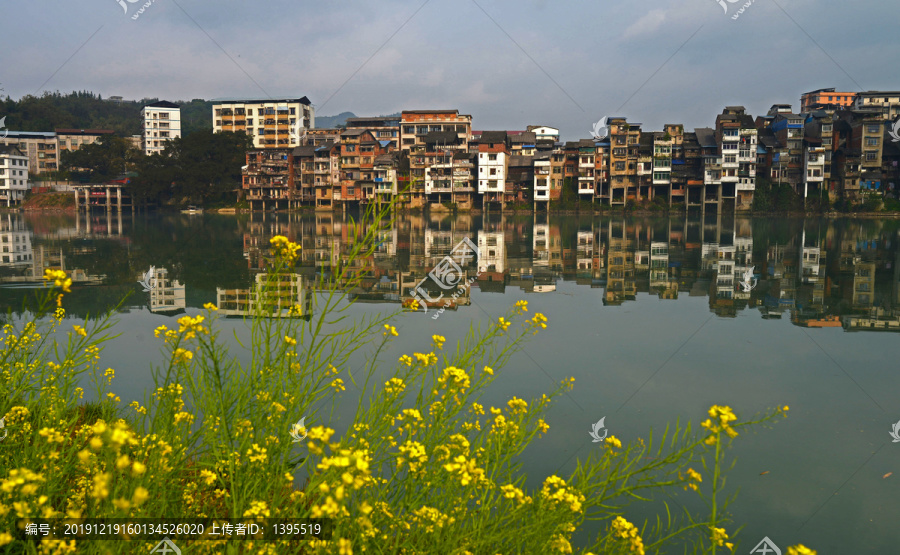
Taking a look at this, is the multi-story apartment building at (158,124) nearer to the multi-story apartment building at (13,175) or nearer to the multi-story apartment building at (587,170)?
the multi-story apartment building at (13,175)

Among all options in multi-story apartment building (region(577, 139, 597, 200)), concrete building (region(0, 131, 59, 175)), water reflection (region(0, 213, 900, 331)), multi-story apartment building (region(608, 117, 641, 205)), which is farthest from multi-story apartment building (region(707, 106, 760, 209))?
concrete building (region(0, 131, 59, 175))

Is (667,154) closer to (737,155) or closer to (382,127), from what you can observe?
(737,155)

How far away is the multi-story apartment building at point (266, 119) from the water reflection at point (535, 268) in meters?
50.7

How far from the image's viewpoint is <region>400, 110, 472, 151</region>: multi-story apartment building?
70.0 m

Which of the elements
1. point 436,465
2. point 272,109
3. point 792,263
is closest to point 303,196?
point 272,109

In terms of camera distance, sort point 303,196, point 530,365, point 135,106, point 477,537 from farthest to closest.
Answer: point 135,106 < point 303,196 < point 530,365 < point 477,537

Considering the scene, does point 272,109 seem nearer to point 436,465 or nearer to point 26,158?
point 26,158

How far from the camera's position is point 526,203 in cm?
6644

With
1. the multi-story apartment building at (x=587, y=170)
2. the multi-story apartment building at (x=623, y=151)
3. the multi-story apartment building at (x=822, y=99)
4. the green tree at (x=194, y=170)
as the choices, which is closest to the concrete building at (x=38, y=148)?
the green tree at (x=194, y=170)

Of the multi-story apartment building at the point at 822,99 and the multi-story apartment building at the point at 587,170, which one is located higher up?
the multi-story apartment building at the point at 822,99

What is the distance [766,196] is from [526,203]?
2405cm

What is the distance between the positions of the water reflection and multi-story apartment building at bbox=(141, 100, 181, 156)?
55.0 meters

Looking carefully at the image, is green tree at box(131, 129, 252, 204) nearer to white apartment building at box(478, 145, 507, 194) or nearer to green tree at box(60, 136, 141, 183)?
green tree at box(60, 136, 141, 183)

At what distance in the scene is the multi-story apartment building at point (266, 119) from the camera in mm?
81562
